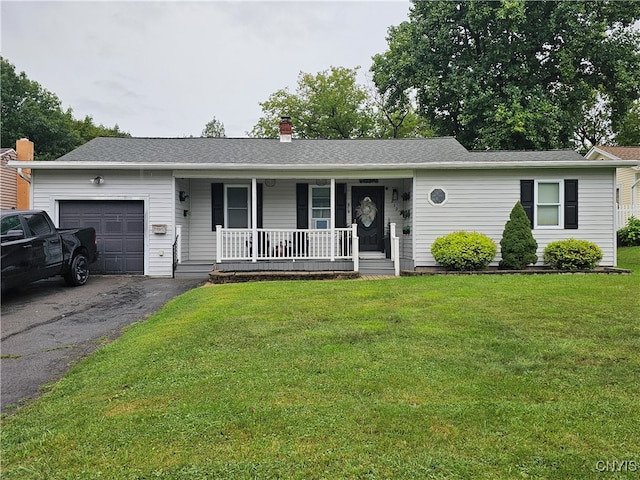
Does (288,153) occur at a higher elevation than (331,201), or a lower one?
higher

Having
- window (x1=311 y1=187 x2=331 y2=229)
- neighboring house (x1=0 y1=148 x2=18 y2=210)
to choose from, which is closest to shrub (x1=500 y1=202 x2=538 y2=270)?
window (x1=311 y1=187 x2=331 y2=229)

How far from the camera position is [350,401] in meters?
2.95

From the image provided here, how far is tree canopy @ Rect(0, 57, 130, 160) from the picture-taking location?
95.1 ft

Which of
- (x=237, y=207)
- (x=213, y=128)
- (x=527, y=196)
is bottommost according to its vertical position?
(x=237, y=207)

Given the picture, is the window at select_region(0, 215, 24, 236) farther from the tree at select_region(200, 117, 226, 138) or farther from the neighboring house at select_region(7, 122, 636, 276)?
the tree at select_region(200, 117, 226, 138)

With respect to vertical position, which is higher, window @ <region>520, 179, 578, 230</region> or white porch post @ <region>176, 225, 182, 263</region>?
window @ <region>520, 179, 578, 230</region>

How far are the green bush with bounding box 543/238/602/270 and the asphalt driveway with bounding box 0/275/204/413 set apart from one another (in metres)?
8.74

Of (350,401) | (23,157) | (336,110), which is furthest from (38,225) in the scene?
(336,110)

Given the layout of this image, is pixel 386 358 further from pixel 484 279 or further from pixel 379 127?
pixel 379 127

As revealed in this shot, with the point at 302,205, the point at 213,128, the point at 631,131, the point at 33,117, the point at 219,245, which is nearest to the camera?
the point at 219,245

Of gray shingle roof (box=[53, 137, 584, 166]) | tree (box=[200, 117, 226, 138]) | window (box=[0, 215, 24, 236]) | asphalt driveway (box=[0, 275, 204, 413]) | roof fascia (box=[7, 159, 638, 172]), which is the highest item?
tree (box=[200, 117, 226, 138])

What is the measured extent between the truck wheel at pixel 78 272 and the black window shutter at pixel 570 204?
38.2 ft

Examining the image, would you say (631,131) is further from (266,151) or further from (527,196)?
(266,151)

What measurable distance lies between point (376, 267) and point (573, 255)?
4767mm
